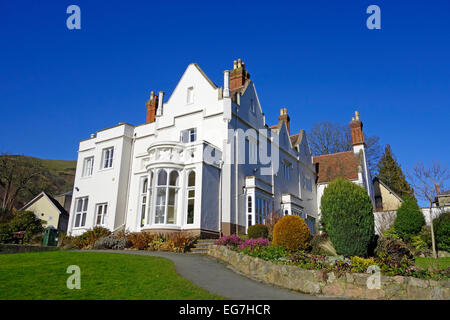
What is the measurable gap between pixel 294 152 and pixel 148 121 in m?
12.7

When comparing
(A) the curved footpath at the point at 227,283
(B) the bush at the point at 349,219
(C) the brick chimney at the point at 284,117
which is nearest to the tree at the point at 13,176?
(C) the brick chimney at the point at 284,117

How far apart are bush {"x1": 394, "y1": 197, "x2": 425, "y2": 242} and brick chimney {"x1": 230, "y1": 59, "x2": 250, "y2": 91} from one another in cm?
1405

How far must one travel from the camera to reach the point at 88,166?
2705 cm

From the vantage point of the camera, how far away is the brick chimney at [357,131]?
111 feet

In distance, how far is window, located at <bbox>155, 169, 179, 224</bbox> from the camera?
61.8 feet

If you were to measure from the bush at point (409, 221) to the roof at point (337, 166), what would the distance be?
27.0ft

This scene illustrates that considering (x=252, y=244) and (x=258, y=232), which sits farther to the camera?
(x=258, y=232)

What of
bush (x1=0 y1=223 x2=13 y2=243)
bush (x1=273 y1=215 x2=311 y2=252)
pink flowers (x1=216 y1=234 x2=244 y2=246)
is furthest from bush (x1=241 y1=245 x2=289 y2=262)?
bush (x1=0 y1=223 x2=13 y2=243)

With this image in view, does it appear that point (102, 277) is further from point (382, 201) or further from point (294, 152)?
point (382, 201)

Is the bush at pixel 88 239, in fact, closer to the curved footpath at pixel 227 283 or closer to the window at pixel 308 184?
the curved footpath at pixel 227 283

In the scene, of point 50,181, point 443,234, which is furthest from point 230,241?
point 50,181

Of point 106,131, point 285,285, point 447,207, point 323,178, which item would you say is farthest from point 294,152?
point 285,285

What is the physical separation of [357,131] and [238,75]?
1622 cm

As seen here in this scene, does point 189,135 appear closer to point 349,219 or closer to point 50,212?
point 349,219
